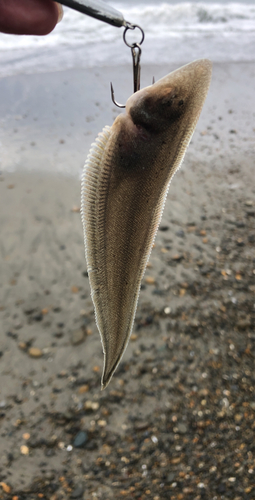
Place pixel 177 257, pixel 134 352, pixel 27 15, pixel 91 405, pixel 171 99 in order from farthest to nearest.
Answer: pixel 177 257, pixel 134 352, pixel 91 405, pixel 27 15, pixel 171 99

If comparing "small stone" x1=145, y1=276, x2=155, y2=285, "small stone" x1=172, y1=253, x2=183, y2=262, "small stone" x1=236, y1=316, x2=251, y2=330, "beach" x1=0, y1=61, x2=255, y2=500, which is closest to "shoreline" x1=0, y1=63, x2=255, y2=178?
"beach" x1=0, y1=61, x2=255, y2=500

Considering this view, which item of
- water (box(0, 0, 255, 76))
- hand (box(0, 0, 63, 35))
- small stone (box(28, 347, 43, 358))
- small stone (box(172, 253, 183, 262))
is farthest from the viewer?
water (box(0, 0, 255, 76))

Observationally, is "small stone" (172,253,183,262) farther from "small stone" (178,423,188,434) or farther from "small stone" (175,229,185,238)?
"small stone" (178,423,188,434)

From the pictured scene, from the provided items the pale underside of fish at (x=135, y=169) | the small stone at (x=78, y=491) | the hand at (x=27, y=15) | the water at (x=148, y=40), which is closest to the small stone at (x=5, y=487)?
the small stone at (x=78, y=491)

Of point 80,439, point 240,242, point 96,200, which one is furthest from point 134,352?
point 96,200

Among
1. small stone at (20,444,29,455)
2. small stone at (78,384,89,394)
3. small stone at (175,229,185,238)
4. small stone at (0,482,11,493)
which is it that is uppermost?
small stone at (175,229,185,238)

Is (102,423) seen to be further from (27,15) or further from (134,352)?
(27,15)

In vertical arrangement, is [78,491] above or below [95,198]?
below
